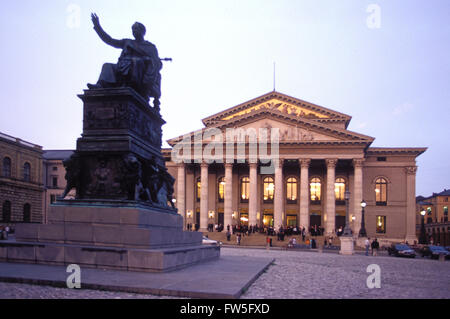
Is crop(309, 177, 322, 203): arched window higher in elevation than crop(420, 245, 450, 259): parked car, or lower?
higher

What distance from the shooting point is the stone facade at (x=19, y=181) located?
2379 inches

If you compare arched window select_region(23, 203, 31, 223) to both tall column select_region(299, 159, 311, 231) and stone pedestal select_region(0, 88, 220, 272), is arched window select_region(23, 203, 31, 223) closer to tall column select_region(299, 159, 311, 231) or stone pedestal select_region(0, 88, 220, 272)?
tall column select_region(299, 159, 311, 231)

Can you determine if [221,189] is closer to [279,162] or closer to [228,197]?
[228,197]

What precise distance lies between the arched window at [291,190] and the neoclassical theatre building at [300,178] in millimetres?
136

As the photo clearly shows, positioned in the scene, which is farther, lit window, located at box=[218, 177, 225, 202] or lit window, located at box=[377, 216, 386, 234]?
lit window, located at box=[218, 177, 225, 202]

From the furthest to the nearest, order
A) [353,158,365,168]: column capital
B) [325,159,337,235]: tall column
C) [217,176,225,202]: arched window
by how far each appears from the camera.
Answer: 1. [217,176,225,202]: arched window
2. [325,159,337,235]: tall column
3. [353,158,365,168]: column capital

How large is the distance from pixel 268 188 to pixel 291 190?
10.2ft

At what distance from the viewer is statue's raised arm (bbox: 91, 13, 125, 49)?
1205 centimetres

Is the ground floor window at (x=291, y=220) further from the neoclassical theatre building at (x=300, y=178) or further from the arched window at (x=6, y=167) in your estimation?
the arched window at (x=6, y=167)

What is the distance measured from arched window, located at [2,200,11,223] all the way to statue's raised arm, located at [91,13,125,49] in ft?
177

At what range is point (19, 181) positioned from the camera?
63188mm

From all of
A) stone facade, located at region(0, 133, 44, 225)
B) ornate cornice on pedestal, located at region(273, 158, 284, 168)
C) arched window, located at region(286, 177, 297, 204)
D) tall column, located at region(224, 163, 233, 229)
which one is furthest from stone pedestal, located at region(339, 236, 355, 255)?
stone facade, located at region(0, 133, 44, 225)

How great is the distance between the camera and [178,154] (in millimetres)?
60000
